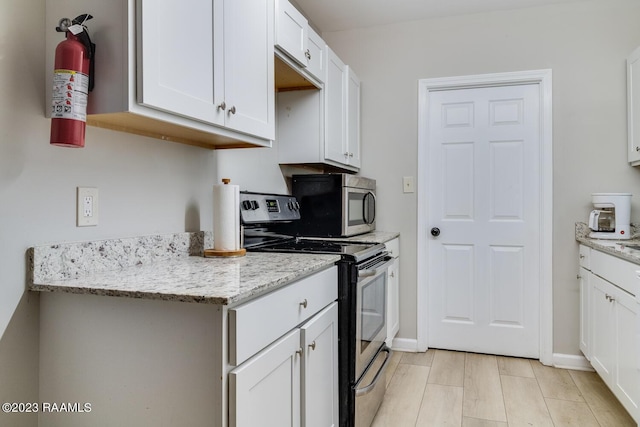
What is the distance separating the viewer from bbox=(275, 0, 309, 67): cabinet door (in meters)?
1.89

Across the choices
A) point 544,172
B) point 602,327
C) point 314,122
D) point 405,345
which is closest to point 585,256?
point 602,327

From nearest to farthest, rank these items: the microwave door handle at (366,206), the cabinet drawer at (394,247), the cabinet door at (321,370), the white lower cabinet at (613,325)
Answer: the cabinet door at (321,370) → the white lower cabinet at (613,325) → the cabinet drawer at (394,247) → the microwave door handle at (366,206)

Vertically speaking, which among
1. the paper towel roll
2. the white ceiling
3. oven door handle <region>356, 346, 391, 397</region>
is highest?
the white ceiling

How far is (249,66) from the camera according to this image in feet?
5.34

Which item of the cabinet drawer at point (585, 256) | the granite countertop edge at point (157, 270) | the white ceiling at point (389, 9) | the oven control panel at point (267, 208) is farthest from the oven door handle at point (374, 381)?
the white ceiling at point (389, 9)

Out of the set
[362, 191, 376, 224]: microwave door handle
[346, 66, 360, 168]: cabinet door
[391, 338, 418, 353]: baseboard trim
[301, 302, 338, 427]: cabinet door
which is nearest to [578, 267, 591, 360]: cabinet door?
[391, 338, 418, 353]: baseboard trim

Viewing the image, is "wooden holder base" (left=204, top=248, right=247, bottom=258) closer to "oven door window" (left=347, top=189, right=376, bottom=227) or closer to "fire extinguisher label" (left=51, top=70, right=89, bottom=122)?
"fire extinguisher label" (left=51, top=70, right=89, bottom=122)

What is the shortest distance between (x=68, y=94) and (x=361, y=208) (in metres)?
2.06

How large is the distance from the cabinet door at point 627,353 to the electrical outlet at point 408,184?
1436 millimetres

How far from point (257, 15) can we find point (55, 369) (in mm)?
1408

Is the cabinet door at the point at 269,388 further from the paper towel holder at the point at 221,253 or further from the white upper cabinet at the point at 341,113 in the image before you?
the white upper cabinet at the point at 341,113

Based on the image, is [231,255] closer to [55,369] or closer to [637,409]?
[55,369]

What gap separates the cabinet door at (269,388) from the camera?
103cm

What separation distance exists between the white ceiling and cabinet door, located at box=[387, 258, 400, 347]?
1755 millimetres
